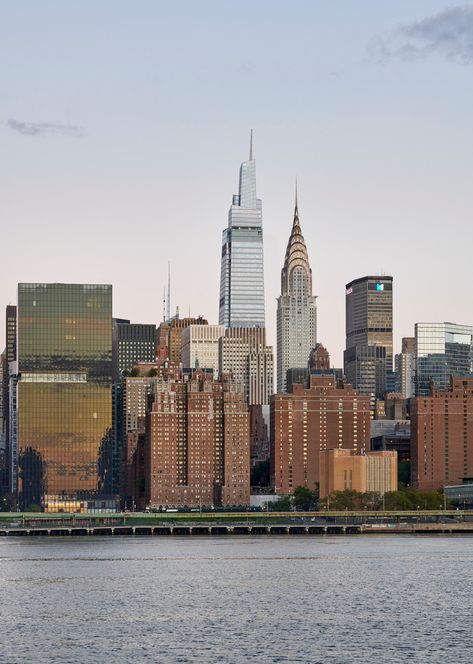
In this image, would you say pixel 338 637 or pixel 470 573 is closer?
pixel 338 637

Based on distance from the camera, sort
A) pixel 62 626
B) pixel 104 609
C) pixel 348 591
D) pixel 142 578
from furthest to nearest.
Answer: pixel 142 578
pixel 348 591
pixel 104 609
pixel 62 626

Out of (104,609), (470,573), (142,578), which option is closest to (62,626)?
(104,609)

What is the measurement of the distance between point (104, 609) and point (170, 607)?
6.12 m

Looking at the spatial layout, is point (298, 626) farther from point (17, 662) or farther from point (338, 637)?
point (17, 662)

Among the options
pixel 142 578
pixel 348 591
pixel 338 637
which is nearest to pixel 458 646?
pixel 338 637

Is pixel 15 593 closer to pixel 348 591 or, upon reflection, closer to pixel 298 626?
pixel 348 591

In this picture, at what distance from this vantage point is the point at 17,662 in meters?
118

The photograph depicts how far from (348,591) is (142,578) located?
3199 cm

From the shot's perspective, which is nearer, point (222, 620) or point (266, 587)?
point (222, 620)

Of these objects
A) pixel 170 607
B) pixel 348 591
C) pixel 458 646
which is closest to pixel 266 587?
pixel 348 591

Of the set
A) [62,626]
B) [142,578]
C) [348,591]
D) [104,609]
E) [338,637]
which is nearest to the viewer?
[338,637]

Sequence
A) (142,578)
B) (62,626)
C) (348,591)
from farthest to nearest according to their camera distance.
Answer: (142,578) → (348,591) → (62,626)

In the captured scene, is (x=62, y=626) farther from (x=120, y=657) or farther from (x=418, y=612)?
(x=418, y=612)

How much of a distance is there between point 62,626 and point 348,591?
40915mm
